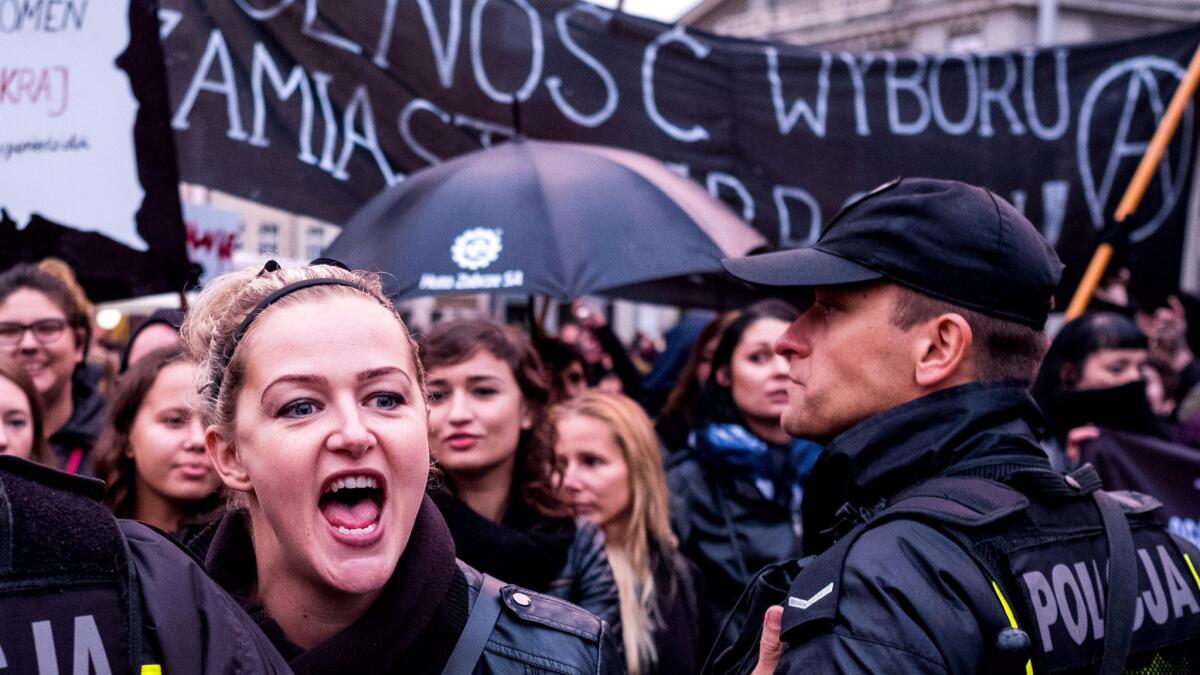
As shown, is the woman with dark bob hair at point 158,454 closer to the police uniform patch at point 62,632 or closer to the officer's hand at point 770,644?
the officer's hand at point 770,644

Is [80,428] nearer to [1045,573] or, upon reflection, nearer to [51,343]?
[51,343]

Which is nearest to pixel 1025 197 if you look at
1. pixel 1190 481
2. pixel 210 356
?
pixel 1190 481

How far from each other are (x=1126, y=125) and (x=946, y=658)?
5.07 metres

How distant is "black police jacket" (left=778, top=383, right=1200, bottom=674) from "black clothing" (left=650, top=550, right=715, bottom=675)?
153cm

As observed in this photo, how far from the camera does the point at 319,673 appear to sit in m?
1.80

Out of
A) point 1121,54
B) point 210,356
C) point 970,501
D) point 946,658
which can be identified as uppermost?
point 1121,54

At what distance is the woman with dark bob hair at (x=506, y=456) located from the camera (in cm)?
326

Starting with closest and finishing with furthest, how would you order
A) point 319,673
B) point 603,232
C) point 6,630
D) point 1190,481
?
point 6,630 < point 319,673 < point 603,232 < point 1190,481

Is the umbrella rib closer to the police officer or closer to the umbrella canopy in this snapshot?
the umbrella canopy

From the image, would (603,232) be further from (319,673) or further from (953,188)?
(319,673)

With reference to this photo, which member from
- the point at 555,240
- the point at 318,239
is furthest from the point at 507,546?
the point at 318,239

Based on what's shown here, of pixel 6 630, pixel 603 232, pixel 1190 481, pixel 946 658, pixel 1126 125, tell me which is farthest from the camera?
pixel 1126 125

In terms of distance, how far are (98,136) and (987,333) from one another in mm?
3345

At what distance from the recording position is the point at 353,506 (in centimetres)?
191
